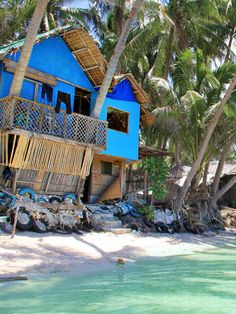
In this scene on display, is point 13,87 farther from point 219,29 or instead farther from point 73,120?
point 219,29

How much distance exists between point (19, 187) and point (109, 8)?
12.1m

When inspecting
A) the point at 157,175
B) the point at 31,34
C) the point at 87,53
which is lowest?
the point at 157,175

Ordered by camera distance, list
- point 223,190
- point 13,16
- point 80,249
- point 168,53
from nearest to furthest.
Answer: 1. point 80,249
2. point 13,16
3. point 223,190
4. point 168,53

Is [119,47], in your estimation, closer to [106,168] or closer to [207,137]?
[207,137]

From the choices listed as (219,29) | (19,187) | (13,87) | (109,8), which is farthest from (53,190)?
(219,29)

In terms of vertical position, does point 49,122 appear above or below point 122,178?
above

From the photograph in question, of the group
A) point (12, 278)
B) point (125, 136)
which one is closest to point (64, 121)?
point (125, 136)

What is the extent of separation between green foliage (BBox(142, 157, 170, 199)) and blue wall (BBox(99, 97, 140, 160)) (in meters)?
0.89

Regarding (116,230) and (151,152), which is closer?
(116,230)

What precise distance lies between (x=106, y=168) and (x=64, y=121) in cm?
534

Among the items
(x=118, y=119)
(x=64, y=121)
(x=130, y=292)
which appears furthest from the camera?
(x=118, y=119)

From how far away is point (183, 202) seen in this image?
18.8 m

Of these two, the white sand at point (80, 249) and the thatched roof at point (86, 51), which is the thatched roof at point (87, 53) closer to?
the thatched roof at point (86, 51)

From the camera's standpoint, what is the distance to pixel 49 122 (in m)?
13.6
